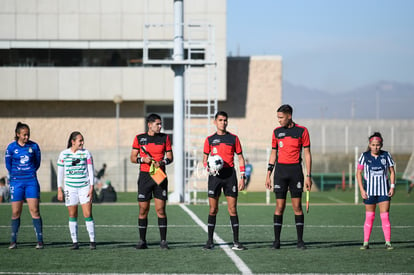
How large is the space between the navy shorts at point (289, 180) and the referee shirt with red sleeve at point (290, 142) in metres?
0.10

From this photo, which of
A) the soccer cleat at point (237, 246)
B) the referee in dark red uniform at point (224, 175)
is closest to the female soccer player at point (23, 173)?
the referee in dark red uniform at point (224, 175)

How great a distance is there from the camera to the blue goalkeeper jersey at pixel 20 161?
11.9 m

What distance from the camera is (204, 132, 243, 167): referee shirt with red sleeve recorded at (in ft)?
38.9

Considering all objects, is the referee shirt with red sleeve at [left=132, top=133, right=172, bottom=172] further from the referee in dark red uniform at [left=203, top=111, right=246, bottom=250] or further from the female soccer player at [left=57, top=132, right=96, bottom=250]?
the female soccer player at [left=57, top=132, right=96, bottom=250]

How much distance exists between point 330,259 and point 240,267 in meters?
1.54

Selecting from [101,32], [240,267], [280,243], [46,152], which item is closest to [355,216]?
[280,243]

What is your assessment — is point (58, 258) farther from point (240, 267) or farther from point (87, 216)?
point (240, 267)

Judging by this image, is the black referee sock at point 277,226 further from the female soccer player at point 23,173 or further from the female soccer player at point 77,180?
the female soccer player at point 23,173

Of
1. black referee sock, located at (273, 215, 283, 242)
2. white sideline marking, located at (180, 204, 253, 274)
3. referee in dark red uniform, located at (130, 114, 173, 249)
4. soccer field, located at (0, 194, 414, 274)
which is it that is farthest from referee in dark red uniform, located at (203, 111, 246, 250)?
referee in dark red uniform, located at (130, 114, 173, 249)

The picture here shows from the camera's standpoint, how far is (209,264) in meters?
10.1

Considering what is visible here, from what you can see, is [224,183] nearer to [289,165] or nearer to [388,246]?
[289,165]

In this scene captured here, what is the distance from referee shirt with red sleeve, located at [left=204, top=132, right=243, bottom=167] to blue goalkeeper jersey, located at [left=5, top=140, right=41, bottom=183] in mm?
2846

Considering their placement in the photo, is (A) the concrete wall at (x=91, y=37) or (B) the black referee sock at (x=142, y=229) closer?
(B) the black referee sock at (x=142, y=229)

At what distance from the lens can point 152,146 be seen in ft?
38.9
